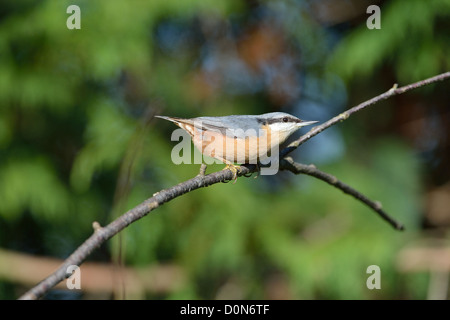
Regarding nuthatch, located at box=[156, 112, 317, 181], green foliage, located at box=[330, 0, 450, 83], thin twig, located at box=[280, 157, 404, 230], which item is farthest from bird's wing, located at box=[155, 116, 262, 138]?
green foliage, located at box=[330, 0, 450, 83]

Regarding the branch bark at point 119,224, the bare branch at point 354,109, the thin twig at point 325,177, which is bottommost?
the branch bark at point 119,224

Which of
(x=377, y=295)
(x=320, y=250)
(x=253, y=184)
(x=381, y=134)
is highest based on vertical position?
(x=381, y=134)

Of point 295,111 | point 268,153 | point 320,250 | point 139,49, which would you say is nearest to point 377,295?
point 320,250

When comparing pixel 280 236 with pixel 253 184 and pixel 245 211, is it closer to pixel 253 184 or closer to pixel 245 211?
pixel 245 211

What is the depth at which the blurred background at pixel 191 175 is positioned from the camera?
8.34 ft

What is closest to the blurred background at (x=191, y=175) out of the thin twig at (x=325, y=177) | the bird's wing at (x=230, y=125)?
the bird's wing at (x=230, y=125)

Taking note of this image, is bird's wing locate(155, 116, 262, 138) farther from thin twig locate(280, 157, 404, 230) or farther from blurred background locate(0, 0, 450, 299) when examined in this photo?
blurred background locate(0, 0, 450, 299)

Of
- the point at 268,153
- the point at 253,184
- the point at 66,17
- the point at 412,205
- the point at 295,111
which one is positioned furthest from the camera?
the point at 295,111

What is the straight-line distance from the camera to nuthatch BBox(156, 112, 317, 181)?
1436 mm

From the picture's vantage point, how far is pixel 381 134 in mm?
3049

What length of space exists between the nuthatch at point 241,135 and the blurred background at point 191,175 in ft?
2.85

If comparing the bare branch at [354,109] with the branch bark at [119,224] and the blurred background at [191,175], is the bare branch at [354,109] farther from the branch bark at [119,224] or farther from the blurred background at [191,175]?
the blurred background at [191,175]

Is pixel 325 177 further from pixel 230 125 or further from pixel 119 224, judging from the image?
pixel 119 224

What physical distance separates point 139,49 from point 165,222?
0.88 meters
